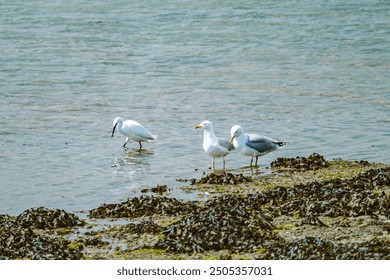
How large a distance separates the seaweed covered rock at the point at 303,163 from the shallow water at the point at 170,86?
523mm

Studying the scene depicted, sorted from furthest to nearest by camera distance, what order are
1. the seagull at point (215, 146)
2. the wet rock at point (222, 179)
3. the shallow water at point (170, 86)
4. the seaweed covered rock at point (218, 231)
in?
the shallow water at point (170, 86) < the seagull at point (215, 146) < the wet rock at point (222, 179) < the seaweed covered rock at point (218, 231)

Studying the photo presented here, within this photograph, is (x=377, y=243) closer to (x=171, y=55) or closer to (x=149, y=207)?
(x=149, y=207)

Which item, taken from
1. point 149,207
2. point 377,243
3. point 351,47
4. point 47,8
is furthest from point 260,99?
point 47,8

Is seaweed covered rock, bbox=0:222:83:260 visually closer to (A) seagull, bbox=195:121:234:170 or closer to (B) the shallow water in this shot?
(B) the shallow water

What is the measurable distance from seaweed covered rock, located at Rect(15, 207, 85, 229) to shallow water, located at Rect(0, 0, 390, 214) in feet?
3.07

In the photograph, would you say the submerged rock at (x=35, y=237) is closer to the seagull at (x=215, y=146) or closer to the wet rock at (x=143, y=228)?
the wet rock at (x=143, y=228)

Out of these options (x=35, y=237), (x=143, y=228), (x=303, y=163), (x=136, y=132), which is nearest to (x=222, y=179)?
(x=303, y=163)

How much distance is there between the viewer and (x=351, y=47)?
24.9m

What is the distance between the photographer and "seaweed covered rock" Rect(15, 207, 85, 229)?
1015cm

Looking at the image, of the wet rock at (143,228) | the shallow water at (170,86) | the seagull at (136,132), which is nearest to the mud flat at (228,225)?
the wet rock at (143,228)

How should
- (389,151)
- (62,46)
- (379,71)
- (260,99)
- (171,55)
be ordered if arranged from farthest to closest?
1. (62,46)
2. (171,55)
3. (379,71)
4. (260,99)
5. (389,151)

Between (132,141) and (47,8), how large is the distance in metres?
17.4

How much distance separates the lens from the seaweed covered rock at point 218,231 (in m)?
9.07

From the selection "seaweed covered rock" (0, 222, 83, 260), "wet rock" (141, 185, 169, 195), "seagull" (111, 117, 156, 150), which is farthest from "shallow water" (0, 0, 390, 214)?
"seaweed covered rock" (0, 222, 83, 260)
